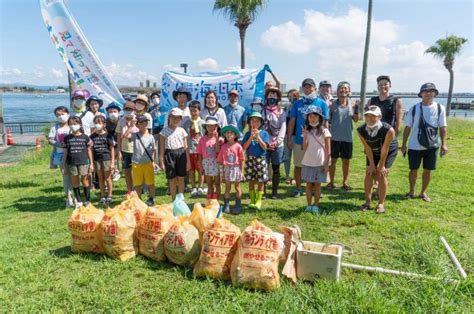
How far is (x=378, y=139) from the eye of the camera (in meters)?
4.94

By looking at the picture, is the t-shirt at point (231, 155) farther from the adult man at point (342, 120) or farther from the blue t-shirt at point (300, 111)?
the adult man at point (342, 120)

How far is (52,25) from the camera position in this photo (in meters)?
6.98

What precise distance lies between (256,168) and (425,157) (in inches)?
116

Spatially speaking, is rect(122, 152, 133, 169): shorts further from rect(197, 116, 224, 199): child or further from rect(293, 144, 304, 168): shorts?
rect(293, 144, 304, 168): shorts

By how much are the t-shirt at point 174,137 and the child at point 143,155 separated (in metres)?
0.37

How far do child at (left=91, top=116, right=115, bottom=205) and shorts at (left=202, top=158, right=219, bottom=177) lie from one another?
5.93 ft

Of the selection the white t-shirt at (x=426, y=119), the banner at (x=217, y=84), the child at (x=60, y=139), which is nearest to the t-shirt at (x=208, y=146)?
the banner at (x=217, y=84)

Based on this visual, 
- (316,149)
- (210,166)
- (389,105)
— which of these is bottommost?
(210,166)

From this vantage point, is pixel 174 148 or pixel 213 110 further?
pixel 213 110

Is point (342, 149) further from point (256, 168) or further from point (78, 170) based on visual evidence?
point (78, 170)

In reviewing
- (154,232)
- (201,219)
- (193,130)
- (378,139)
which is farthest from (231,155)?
(378,139)

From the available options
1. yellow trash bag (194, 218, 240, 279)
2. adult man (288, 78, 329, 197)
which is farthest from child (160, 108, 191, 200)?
yellow trash bag (194, 218, 240, 279)

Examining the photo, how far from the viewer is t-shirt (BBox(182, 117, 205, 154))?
5.86 meters

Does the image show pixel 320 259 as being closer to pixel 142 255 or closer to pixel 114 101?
pixel 142 255
